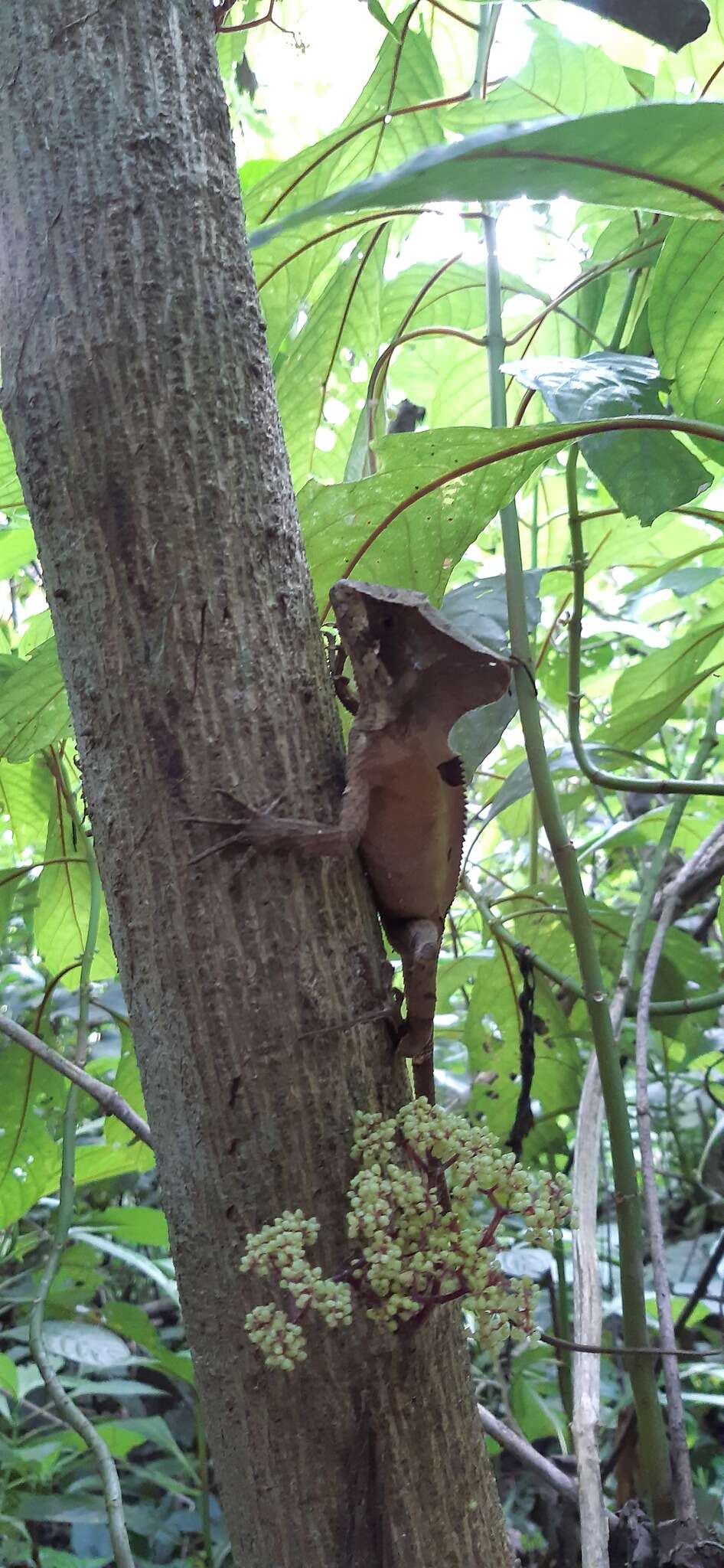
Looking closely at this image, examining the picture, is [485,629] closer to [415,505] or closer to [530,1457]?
[415,505]

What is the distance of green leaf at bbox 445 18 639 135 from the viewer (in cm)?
150

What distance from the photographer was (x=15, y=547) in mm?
1854

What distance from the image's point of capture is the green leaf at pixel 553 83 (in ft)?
4.91

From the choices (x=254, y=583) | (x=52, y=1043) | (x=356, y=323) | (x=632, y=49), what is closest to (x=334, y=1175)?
(x=254, y=583)

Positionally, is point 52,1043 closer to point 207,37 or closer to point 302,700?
point 302,700

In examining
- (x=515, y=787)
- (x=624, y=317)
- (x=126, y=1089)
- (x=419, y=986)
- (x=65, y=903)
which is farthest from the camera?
(x=65, y=903)

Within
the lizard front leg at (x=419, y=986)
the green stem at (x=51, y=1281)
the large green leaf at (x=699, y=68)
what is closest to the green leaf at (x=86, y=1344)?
the green stem at (x=51, y=1281)

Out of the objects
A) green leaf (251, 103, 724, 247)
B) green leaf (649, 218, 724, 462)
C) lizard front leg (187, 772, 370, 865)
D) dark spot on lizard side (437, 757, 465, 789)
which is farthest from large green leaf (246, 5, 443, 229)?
lizard front leg (187, 772, 370, 865)

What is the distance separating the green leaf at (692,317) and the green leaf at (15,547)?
1.10m

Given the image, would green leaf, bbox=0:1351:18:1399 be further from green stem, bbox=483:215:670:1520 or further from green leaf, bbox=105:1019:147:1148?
green stem, bbox=483:215:670:1520

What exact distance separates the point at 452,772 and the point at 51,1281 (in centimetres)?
119

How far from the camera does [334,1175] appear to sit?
3.02 ft

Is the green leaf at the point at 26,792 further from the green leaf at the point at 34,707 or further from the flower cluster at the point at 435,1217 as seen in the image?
the flower cluster at the point at 435,1217

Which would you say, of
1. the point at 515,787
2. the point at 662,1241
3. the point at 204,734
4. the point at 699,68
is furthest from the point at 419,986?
the point at 699,68
